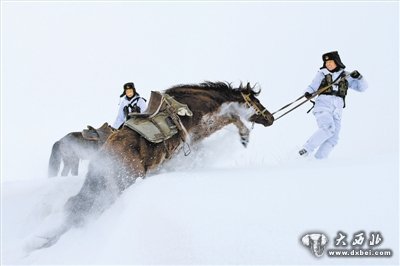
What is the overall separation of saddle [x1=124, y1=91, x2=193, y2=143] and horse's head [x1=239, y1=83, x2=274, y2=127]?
937 mm

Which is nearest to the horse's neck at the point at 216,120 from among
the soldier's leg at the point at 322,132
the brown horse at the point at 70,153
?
the soldier's leg at the point at 322,132

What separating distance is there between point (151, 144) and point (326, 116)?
326cm

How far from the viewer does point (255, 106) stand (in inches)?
328

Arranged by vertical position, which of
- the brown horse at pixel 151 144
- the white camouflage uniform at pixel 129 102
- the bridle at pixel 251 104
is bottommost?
the brown horse at pixel 151 144

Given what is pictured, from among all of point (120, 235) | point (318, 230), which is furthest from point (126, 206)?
point (318, 230)

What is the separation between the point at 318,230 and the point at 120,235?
1.75 metres

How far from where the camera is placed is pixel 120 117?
10867 millimetres

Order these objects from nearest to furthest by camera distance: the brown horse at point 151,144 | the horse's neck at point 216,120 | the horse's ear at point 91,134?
the brown horse at point 151,144
the horse's neck at point 216,120
the horse's ear at point 91,134

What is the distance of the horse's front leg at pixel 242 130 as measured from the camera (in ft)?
27.2

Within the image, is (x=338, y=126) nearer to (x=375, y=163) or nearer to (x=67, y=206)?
(x=375, y=163)

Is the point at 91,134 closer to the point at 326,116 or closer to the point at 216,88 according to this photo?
the point at 216,88

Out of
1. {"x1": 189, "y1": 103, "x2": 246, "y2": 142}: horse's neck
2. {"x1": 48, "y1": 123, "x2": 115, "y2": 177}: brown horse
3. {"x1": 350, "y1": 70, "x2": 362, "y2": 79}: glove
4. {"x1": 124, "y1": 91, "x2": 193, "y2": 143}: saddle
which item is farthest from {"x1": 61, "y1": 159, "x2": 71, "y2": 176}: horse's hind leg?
{"x1": 350, "y1": 70, "x2": 362, "y2": 79}: glove

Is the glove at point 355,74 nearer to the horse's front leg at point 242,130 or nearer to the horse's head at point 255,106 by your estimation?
the horse's head at point 255,106

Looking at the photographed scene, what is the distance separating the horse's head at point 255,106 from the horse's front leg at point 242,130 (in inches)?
6.6
